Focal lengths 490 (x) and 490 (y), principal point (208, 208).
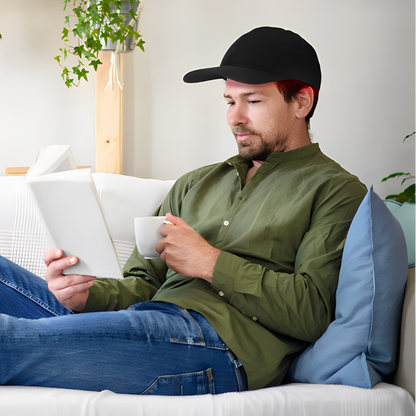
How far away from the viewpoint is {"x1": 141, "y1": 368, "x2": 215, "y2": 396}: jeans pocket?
91 centimetres

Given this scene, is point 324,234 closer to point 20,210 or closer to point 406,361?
point 406,361

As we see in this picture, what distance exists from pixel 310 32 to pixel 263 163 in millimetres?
1227

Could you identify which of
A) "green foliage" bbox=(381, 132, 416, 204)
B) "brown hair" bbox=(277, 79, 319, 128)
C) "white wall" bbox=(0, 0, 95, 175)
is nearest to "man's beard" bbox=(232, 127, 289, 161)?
"brown hair" bbox=(277, 79, 319, 128)

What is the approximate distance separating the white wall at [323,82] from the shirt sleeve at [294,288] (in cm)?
129

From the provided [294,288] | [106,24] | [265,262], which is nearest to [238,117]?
[265,262]

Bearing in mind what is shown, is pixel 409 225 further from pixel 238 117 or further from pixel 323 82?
pixel 323 82

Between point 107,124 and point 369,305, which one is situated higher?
point 107,124

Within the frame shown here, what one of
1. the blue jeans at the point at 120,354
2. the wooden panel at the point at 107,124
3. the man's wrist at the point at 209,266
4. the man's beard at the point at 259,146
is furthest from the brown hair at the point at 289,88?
the wooden panel at the point at 107,124

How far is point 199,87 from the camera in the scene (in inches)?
91.4

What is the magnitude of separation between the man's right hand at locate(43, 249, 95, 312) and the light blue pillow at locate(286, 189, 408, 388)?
0.53 meters

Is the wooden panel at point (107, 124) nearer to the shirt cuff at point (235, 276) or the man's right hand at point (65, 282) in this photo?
the man's right hand at point (65, 282)

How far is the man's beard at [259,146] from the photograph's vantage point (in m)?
1.35

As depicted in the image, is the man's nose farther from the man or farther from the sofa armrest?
the sofa armrest

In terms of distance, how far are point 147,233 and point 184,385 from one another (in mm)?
310
